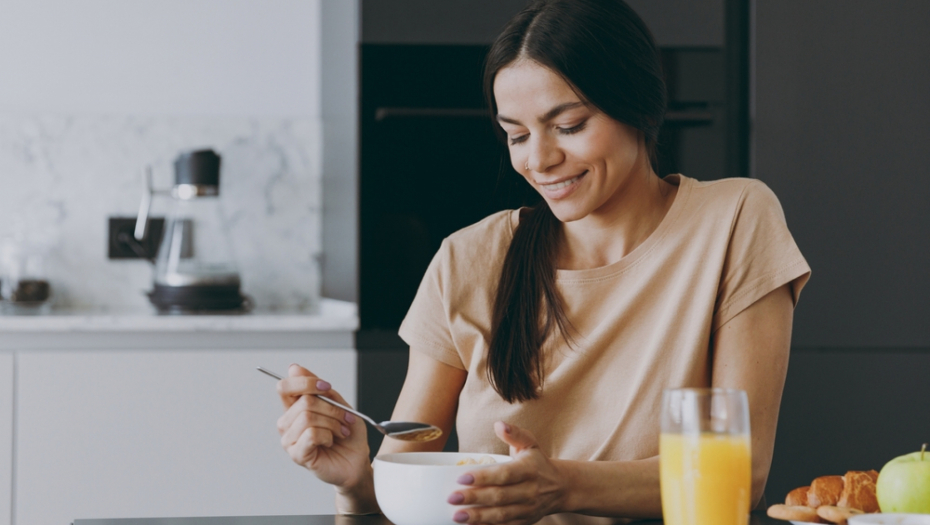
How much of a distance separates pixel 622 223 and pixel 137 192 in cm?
172

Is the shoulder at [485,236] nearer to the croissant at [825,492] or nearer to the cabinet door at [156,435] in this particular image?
the croissant at [825,492]

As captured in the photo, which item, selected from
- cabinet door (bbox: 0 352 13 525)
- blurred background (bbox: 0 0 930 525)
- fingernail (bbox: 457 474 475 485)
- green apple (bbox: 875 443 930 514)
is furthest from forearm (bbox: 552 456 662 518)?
cabinet door (bbox: 0 352 13 525)

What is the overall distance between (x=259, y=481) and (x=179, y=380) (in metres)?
0.29

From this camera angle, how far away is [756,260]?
3.87 feet

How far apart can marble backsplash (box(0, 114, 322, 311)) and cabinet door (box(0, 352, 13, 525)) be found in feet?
1.78

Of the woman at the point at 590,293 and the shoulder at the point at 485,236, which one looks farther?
the shoulder at the point at 485,236

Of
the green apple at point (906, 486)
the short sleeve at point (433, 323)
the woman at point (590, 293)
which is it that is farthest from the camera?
the short sleeve at point (433, 323)

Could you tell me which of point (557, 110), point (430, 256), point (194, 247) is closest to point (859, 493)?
point (557, 110)

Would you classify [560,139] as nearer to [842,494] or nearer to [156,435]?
[842,494]

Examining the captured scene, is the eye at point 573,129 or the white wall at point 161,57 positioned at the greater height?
the white wall at point 161,57

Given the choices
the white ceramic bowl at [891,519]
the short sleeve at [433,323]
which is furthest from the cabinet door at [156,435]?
the white ceramic bowl at [891,519]

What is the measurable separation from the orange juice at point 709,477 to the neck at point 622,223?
626 mm

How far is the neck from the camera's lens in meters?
1.32

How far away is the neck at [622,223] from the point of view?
1.32 meters
